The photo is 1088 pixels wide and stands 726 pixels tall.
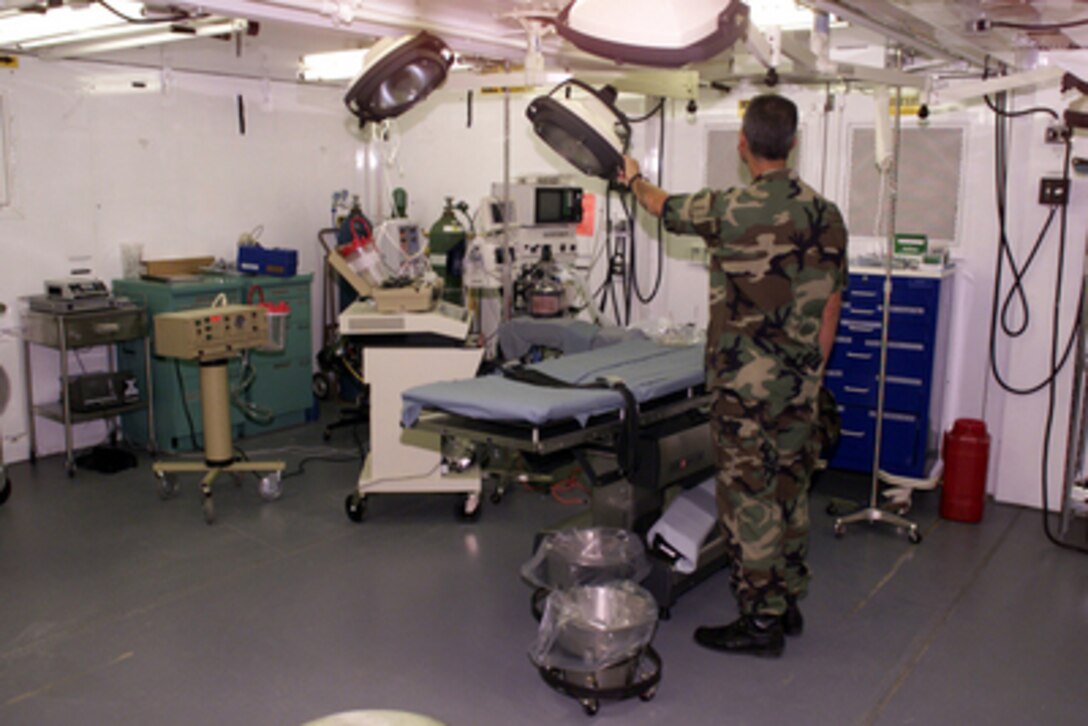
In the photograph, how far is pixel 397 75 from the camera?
378cm

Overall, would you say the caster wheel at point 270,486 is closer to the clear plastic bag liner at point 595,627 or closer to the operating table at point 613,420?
the operating table at point 613,420

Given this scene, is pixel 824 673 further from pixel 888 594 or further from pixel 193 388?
pixel 193 388

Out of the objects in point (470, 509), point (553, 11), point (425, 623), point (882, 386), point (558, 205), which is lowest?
point (425, 623)

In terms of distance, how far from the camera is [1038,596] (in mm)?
4184

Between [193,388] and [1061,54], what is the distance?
17.7 feet

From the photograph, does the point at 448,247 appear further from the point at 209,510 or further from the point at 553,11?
the point at 553,11

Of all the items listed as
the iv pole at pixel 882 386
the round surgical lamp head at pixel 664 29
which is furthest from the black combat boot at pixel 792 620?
the round surgical lamp head at pixel 664 29

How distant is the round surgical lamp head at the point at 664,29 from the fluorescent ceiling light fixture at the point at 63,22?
2634 millimetres

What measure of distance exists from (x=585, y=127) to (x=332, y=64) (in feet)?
8.26

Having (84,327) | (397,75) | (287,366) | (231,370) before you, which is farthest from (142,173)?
(397,75)

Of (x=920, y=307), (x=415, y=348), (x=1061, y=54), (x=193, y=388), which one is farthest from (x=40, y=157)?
(x=1061, y=54)

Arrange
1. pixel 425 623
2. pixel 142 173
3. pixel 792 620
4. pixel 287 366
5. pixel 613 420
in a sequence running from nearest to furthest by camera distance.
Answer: pixel 613 420, pixel 792 620, pixel 425 623, pixel 142 173, pixel 287 366

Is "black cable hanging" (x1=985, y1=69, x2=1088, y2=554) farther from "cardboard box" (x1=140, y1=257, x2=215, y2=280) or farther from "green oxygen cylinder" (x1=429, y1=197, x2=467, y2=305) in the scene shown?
"cardboard box" (x1=140, y1=257, x2=215, y2=280)

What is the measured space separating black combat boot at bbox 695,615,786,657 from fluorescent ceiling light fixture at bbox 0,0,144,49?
380 centimetres
